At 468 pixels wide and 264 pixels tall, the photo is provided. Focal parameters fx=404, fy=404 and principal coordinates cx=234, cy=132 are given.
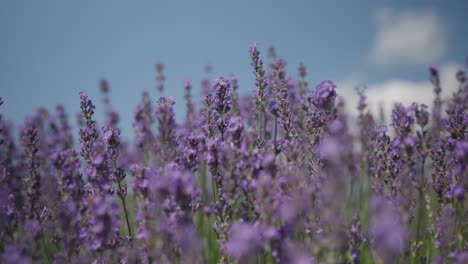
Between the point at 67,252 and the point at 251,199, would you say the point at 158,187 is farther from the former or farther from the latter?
the point at 67,252

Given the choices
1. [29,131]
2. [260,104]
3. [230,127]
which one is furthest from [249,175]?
[29,131]

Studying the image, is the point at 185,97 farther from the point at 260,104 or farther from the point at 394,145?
the point at 394,145

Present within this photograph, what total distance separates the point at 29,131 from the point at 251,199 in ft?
7.64

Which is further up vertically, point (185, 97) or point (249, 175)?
point (185, 97)

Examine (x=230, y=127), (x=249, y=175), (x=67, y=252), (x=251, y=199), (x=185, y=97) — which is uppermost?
(x=185, y=97)

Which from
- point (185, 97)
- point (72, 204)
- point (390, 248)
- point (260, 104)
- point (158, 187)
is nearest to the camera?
point (390, 248)

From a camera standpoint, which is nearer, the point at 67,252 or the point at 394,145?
the point at 67,252

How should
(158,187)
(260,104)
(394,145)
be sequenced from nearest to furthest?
(158,187) → (394,145) → (260,104)

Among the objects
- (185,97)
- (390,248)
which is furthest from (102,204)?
(185,97)

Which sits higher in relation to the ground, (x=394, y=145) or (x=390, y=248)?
(x=394, y=145)

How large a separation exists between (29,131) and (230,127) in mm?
2013

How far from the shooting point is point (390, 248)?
234 centimetres

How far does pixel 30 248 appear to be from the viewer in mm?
2693

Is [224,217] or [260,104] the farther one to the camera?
[260,104]
